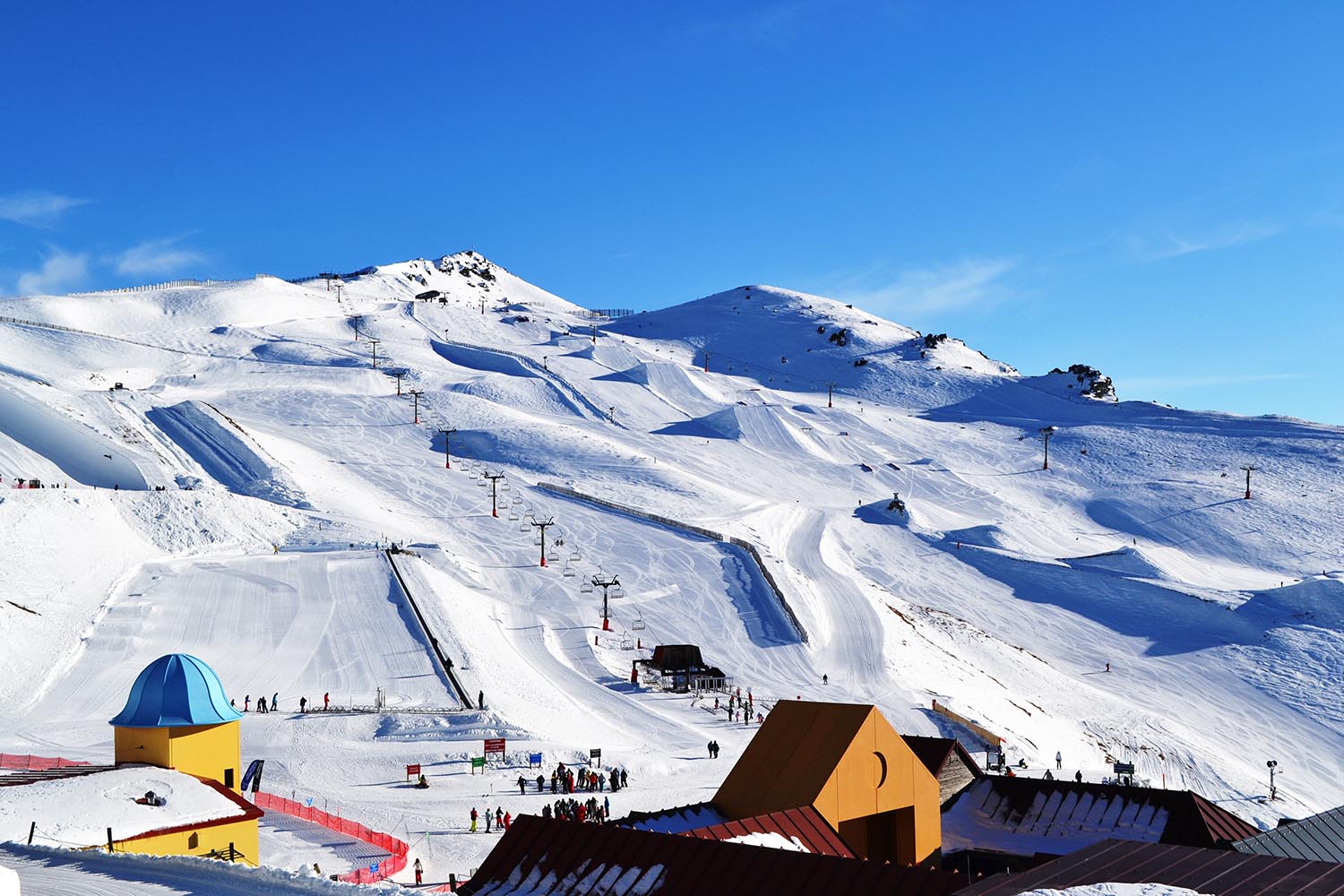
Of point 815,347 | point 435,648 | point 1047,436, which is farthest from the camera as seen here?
point 815,347

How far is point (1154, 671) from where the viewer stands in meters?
46.4

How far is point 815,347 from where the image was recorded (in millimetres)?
126562

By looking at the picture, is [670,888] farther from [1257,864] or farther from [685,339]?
[685,339]

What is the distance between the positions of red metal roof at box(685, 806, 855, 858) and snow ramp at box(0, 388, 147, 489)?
187 ft

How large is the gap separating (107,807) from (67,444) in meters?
55.5

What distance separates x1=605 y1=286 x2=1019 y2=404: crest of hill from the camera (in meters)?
112

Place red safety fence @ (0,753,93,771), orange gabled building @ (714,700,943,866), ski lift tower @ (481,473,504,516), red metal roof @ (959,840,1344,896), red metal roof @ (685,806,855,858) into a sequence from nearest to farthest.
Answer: red metal roof @ (959,840,1344,896) → red metal roof @ (685,806,855,858) → orange gabled building @ (714,700,943,866) → red safety fence @ (0,753,93,771) → ski lift tower @ (481,473,504,516)

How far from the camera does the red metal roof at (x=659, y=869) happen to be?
881cm

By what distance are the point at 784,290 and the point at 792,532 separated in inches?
3839

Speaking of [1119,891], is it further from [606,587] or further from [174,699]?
[606,587]

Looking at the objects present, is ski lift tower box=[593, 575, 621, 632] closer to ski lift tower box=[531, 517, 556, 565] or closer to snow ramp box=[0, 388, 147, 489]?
ski lift tower box=[531, 517, 556, 565]

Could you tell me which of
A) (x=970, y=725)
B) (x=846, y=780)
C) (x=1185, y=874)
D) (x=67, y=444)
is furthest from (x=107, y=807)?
(x=67, y=444)

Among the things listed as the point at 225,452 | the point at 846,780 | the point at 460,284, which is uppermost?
the point at 460,284

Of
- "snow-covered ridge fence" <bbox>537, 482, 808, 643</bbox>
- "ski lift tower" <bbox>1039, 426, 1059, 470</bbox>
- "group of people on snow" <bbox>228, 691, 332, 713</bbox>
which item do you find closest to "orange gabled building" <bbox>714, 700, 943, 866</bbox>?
"group of people on snow" <bbox>228, 691, 332, 713</bbox>
